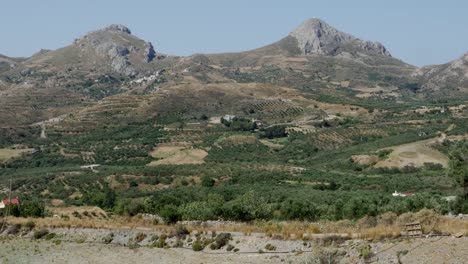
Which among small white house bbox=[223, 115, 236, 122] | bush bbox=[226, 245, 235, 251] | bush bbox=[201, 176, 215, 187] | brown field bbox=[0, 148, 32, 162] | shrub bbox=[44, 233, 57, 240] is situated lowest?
brown field bbox=[0, 148, 32, 162]

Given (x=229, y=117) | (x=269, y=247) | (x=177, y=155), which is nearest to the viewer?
(x=269, y=247)

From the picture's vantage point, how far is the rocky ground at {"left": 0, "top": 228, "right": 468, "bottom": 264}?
3177cm

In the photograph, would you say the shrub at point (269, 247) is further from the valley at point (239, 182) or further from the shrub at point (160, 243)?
the shrub at point (160, 243)

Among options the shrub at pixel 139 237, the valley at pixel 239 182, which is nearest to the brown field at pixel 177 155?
the valley at pixel 239 182

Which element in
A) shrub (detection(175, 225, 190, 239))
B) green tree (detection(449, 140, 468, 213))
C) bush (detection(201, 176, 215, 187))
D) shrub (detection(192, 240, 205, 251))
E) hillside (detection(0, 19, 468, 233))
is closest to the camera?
shrub (detection(192, 240, 205, 251))

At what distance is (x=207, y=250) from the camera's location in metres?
43.9

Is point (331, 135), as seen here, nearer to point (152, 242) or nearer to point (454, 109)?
point (454, 109)

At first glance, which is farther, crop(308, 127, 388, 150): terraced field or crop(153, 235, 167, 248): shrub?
crop(308, 127, 388, 150): terraced field

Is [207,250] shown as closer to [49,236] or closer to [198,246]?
[198,246]

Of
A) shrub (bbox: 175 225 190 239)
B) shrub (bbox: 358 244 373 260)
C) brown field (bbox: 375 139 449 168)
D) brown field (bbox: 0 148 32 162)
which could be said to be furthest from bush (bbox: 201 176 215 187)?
shrub (bbox: 358 244 373 260)

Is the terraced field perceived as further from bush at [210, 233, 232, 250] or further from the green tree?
bush at [210, 233, 232, 250]

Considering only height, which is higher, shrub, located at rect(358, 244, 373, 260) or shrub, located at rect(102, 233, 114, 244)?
shrub, located at rect(358, 244, 373, 260)

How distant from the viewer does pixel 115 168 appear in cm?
12738

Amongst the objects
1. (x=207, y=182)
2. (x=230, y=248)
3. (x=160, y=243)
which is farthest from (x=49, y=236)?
(x=207, y=182)
